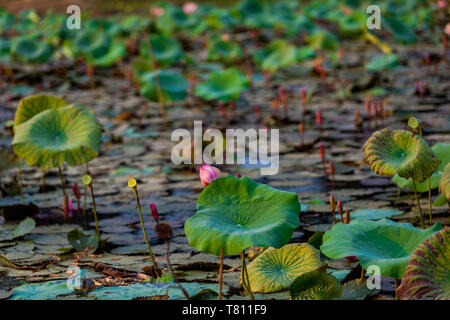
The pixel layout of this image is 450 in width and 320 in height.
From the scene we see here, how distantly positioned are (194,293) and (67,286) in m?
0.43

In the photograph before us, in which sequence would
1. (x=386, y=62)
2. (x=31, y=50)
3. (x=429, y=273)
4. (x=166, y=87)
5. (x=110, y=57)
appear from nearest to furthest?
(x=429, y=273), (x=166, y=87), (x=386, y=62), (x=110, y=57), (x=31, y=50)

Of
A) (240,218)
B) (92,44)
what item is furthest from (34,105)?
(92,44)

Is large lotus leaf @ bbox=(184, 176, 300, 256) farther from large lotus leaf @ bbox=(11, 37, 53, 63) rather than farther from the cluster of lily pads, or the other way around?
large lotus leaf @ bbox=(11, 37, 53, 63)

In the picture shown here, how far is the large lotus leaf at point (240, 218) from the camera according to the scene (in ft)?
5.92

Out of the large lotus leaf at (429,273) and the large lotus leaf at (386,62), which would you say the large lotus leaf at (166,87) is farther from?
the large lotus leaf at (429,273)

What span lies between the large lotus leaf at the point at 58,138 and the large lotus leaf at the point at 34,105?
→ 0.86 ft

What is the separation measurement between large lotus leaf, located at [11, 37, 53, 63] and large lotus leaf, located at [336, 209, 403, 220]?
4875 millimetres

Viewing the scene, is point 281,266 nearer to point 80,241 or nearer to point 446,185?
point 446,185

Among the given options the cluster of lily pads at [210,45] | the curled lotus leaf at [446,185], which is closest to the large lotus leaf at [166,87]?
the cluster of lily pads at [210,45]

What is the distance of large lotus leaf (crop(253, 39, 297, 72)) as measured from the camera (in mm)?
6363

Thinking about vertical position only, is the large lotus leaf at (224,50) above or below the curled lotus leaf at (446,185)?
above

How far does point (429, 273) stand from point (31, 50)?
20.0 feet

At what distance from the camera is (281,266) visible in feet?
6.92
